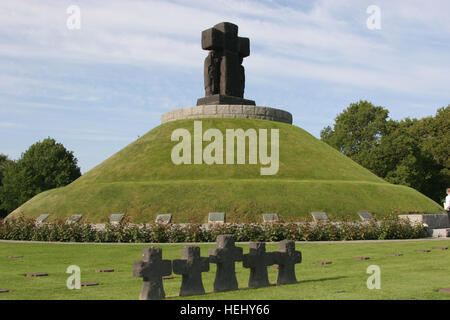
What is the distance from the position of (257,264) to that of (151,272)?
8.38 ft

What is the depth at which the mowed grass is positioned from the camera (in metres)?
9.56

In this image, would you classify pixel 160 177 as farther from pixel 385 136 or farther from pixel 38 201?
pixel 385 136

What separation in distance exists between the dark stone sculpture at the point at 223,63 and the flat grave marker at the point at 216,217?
598 inches

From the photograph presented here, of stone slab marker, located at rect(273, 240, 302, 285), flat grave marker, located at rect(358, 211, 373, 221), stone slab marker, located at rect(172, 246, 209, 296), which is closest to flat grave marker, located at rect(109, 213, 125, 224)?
flat grave marker, located at rect(358, 211, 373, 221)

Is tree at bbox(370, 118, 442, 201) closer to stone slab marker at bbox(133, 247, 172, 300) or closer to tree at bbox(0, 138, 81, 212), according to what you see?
tree at bbox(0, 138, 81, 212)

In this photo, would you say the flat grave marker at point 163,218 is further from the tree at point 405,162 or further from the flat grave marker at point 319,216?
the tree at point 405,162

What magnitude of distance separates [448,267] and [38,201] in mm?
26294

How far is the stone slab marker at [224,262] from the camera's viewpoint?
1002cm

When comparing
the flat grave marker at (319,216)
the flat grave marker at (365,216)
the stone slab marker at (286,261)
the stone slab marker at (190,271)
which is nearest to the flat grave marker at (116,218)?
the flat grave marker at (319,216)

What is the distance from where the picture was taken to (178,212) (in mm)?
25906

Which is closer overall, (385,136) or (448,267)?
(448,267)

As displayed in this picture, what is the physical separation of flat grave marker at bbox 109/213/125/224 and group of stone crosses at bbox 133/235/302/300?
15.8m

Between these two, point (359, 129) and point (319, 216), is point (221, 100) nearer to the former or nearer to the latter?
point (319, 216)
